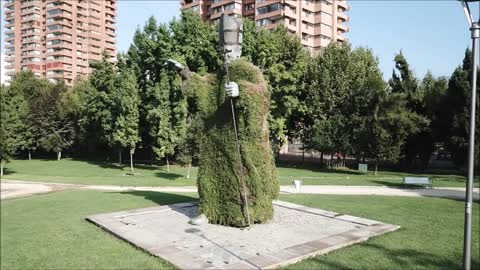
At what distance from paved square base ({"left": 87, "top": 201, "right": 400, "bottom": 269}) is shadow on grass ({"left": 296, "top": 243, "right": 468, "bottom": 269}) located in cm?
67

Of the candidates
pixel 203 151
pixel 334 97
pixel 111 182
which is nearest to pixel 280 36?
pixel 334 97

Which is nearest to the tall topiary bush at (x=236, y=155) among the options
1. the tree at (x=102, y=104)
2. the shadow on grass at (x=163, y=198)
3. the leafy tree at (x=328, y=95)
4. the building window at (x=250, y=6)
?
the shadow on grass at (x=163, y=198)

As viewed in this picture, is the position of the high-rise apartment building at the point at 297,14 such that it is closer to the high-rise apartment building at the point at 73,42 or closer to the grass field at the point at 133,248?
the high-rise apartment building at the point at 73,42

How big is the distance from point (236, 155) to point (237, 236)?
2.58m

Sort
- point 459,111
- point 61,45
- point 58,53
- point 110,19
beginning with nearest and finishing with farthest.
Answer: point 459,111
point 58,53
point 61,45
point 110,19

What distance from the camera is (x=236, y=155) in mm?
12117

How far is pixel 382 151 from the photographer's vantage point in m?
33.2

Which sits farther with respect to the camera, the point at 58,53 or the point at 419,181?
the point at 58,53

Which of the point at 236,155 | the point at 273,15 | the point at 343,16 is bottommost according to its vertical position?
the point at 236,155

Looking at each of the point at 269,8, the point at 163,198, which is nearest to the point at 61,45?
the point at 269,8

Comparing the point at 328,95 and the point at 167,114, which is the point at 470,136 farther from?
the point at 328,95

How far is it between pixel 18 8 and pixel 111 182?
21.4 meters

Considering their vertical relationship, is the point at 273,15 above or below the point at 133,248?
above

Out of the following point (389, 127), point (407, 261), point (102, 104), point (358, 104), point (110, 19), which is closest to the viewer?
point (407, 261)
